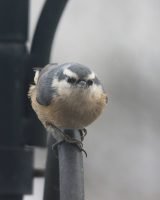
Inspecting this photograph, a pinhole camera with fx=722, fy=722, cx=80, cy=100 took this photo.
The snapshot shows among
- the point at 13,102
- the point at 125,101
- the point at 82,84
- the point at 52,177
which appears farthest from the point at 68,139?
the point at 125,101

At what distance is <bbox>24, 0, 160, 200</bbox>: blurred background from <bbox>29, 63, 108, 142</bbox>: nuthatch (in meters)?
2.22

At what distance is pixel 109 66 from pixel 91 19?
0.41 meters

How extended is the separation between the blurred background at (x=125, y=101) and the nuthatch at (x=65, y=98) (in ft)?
7.28

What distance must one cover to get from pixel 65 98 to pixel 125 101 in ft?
8.03

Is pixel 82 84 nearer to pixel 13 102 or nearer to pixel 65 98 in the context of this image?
pixel 65 98

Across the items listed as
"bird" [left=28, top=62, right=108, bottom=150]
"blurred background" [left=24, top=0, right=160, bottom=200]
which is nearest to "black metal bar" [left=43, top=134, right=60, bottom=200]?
"bird" [left=28, top=62, right=108, bottom=150]

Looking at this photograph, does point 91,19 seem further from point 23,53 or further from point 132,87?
point 23,53

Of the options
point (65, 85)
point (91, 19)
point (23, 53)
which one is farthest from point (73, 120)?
point (91, 19)

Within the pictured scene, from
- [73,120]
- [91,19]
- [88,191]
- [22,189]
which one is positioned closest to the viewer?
[22,189]

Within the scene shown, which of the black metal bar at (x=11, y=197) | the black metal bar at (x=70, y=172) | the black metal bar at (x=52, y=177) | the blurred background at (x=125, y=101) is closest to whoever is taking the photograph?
the black metal bar at (x=70, y=172)

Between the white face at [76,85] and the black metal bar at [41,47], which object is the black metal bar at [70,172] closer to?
the black metal bar at [41,47]

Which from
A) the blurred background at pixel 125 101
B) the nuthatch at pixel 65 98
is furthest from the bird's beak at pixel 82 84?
the blurred background at pixel 125 101

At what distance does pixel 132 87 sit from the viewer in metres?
4.89

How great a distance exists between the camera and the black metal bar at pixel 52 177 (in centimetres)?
193
